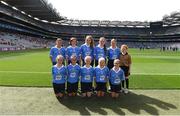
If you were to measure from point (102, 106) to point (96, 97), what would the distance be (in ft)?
3.91

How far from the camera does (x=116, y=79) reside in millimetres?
10680

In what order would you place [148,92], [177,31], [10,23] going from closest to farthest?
[148,92]
[10,23]
[177,31]

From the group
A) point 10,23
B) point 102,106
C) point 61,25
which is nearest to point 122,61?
point 102,106

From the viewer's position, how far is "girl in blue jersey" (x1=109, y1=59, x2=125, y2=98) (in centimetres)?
1059

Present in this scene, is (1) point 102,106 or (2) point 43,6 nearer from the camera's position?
(1) point 102,106

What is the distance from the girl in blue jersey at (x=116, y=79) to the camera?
417 inches

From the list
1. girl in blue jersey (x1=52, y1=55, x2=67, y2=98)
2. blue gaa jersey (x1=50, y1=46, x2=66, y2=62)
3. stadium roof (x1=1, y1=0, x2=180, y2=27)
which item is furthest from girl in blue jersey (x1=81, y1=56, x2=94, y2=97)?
stadium roof (x1=1, y1=0, x2=180, y2=27)

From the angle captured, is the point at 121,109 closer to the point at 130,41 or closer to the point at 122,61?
the point at 122,61

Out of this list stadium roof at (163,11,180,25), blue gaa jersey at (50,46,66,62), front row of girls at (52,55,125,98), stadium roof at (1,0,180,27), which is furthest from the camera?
stadium roof at (163,11,180,25)

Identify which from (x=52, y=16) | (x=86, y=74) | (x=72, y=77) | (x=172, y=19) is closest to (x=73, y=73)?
(x=72, y=77)

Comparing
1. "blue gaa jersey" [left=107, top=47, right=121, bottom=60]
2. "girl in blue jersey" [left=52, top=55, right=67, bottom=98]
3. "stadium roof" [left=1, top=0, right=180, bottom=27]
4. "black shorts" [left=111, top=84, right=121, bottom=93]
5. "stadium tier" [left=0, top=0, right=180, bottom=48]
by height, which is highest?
"stadium roof" [left=1, top=0, right=180, bottom=27]

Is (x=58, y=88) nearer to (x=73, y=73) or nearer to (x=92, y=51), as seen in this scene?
(x=73, y=73)

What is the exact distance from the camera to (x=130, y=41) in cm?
14075

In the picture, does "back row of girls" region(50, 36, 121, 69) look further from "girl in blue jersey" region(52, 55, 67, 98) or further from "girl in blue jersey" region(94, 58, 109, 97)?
"girl in blue jersey" region(52, 55, 67, 98)
